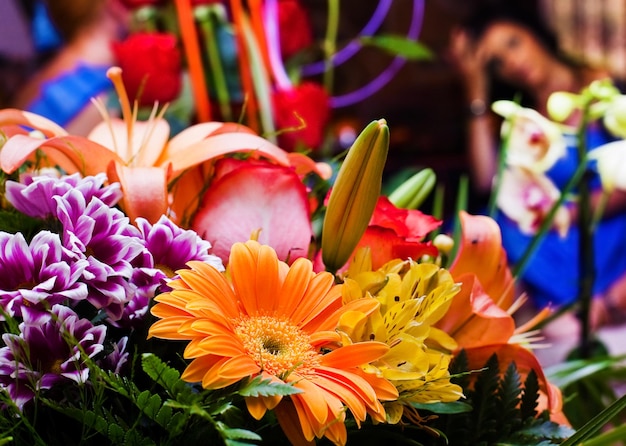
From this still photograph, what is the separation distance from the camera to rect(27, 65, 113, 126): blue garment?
1.11 meters

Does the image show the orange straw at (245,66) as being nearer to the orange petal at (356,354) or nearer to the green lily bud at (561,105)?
the green lily bud at (561,105)

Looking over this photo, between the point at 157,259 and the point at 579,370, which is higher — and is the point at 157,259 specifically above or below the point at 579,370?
above

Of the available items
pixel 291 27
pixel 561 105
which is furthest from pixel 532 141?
pixel 291 27

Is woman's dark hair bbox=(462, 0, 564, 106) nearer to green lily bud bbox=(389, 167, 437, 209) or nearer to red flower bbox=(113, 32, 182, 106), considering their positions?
red flower bbox=(113, 32, 182, 106)

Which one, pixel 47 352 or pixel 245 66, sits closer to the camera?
pixel 47 352

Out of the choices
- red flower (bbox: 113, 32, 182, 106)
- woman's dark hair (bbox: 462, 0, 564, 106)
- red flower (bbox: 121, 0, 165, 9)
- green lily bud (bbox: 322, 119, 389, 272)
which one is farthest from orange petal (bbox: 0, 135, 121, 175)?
woman's dark hair (bbox: 462, 0, 564, 106)

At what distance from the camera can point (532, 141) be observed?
55 cm

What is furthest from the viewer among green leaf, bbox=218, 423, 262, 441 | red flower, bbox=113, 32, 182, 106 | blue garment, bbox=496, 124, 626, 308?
blue garment, bbox=496, 124, 626, 308

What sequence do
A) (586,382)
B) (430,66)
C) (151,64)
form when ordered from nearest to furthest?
(586,382) < (151,64) < (430,66)

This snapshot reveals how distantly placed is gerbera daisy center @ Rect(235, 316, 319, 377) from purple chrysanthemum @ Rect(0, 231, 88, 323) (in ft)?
0.19

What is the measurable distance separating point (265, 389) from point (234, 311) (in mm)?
42

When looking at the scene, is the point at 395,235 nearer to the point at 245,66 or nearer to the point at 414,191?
the point at 414,191

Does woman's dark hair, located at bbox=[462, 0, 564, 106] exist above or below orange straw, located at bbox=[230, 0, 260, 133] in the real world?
below

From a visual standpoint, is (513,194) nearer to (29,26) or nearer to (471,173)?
(471,173)
